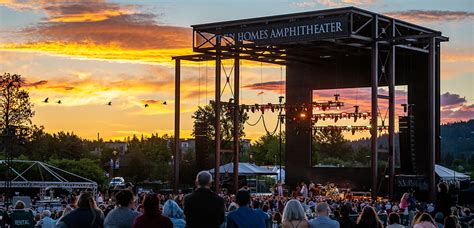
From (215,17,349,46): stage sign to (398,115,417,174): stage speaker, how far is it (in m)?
4.85

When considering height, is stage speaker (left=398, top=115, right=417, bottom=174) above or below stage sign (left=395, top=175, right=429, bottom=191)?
above

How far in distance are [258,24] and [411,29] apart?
6575 mm

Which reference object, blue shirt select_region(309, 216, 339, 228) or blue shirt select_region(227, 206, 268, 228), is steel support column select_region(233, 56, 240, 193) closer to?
blue shirt select_region(309, 216, 339, 228)

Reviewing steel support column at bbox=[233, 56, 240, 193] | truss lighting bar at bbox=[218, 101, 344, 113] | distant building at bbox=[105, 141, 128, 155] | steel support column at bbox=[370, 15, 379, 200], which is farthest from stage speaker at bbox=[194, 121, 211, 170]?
distant building at bbox=[105, 141, 128, 155]

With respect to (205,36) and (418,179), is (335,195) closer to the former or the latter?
(418,179)

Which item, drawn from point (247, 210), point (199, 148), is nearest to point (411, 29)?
point (199, 148)

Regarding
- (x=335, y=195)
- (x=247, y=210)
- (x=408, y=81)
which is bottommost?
(x=335, y=195)

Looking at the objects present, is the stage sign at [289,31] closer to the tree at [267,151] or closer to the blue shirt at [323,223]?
the blue shirt at [323,223]

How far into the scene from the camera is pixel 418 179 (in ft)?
109

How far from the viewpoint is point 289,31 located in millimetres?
35688

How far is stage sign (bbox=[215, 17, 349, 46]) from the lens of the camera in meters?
33.8

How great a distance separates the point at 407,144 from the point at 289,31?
658cm

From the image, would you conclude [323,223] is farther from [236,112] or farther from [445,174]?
[445,174]

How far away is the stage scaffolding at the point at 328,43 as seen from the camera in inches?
1328
